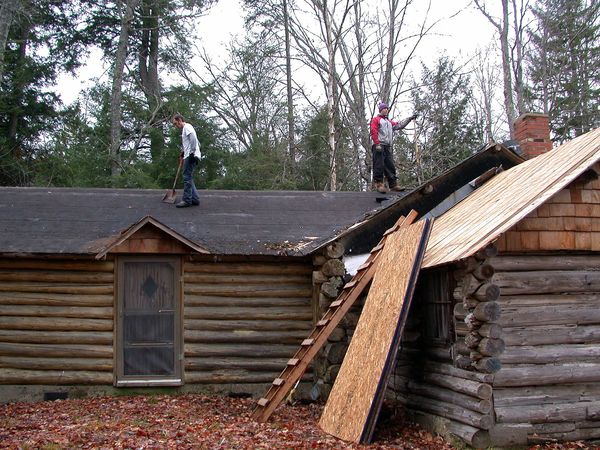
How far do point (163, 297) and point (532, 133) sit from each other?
8.00 meters

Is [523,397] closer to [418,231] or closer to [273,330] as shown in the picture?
[418,231]

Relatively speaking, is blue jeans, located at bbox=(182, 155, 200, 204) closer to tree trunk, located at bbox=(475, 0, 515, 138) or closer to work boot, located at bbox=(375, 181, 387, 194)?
work boot, located at bbox=(375, 181, 387, 194)

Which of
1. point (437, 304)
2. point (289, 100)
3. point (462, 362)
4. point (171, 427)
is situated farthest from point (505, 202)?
point (289, 100)

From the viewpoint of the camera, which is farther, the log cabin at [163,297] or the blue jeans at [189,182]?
the blue jeans at [189,182]

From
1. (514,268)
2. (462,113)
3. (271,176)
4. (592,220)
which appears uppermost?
(462,113)

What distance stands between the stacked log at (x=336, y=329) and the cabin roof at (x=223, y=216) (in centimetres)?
29

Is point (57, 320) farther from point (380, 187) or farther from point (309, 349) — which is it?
point (380, 187)

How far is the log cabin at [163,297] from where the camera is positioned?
477 inches

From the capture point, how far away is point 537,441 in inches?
335

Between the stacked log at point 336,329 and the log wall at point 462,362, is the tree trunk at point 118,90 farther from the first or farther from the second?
the log wall at point 462,362

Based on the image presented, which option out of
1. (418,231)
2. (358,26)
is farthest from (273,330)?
(358,26)

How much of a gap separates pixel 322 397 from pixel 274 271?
2490 mm

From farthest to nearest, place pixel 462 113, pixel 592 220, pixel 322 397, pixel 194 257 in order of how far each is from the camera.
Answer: pixel 462 113 → pixel 194 257 → pixel 322 397 → pixel 592 220

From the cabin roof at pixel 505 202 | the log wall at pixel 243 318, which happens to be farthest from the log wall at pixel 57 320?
the cabin roof at pixel 505 202
